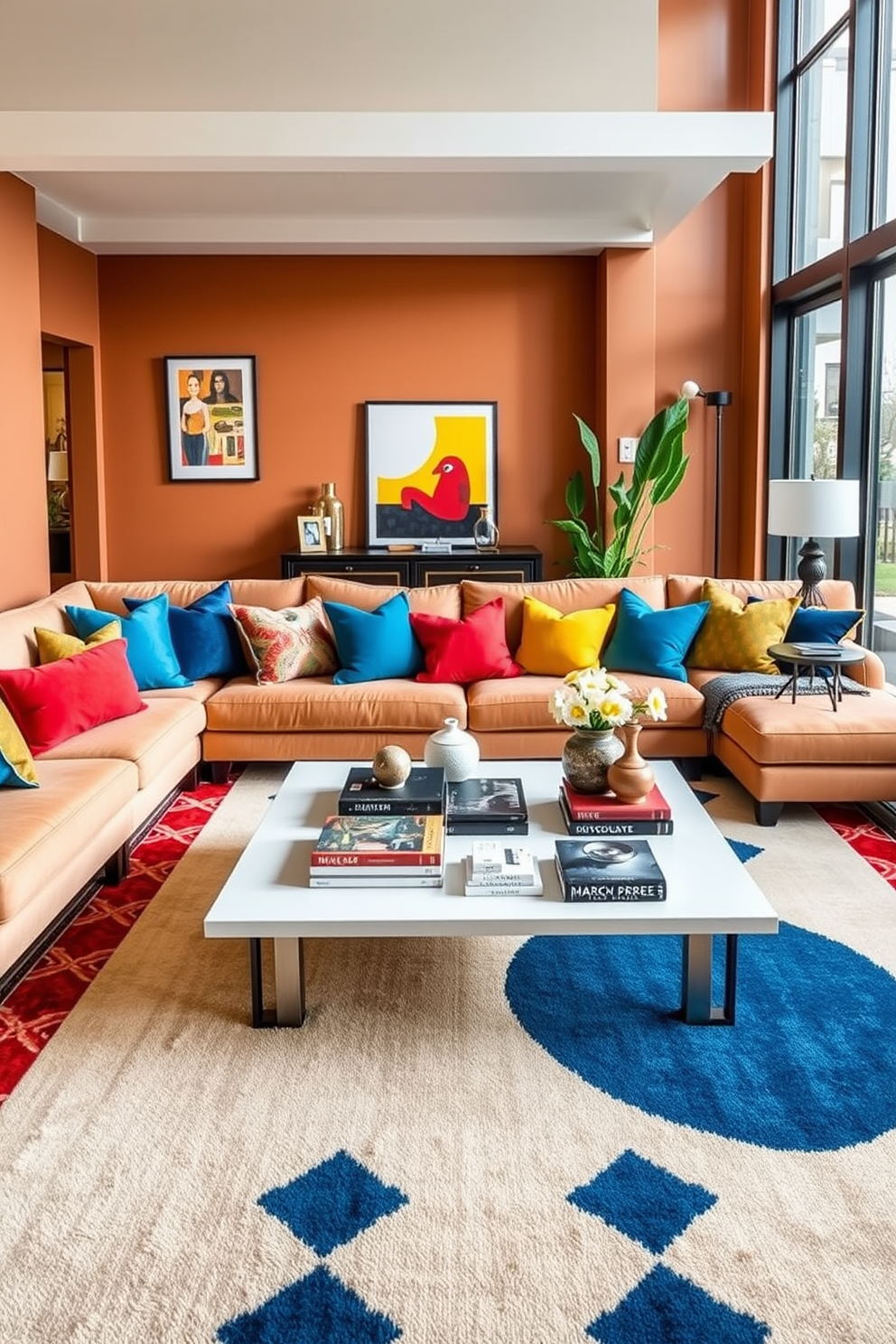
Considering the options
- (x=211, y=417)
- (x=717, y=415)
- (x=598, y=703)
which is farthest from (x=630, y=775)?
(x=211, y=417)

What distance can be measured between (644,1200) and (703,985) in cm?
72

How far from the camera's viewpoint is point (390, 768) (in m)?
3.18

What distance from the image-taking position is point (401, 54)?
197 inches

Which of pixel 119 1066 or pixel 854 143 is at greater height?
pixel 854 143

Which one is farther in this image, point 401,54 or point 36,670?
point 401,54

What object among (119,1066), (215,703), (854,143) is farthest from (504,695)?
(854,143)

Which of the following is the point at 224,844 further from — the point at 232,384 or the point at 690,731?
the point at 232,384

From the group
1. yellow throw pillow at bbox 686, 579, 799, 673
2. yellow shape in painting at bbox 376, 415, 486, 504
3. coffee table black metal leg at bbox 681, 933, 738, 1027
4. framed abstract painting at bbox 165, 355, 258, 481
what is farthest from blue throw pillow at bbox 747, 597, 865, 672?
framed abstract painting at bbox 165, 355, 258, 481

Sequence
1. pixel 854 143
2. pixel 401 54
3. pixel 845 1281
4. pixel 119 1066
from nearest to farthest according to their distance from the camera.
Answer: pixel 845 1281 < pixel 119 1066 < pixel 401 54 < pixel 854 143

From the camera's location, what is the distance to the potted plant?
642cm

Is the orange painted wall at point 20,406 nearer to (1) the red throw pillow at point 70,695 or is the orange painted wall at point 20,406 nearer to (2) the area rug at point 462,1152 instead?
(1) the red throw pillow at point 70,695

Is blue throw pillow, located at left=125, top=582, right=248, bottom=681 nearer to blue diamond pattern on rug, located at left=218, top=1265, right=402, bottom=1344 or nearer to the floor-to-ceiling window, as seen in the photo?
the floor-to-ceiling window

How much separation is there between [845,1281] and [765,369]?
579 centimetres

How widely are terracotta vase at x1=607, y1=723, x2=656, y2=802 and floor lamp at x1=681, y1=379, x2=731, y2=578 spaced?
154 inches
